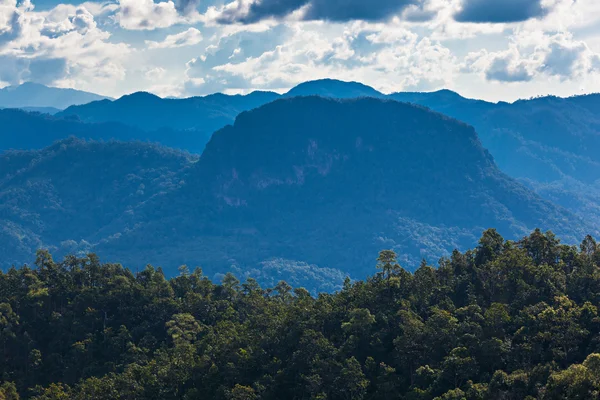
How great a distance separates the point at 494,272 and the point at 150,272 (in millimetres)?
48757

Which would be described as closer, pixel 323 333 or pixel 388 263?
pixel 323 333

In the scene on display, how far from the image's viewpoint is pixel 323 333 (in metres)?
83.9

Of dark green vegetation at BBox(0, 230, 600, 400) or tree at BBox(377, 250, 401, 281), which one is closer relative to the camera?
dark green vegetation at BBox(0, 230, 600, 400)

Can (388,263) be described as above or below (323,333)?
above

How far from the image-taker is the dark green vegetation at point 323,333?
221 feet

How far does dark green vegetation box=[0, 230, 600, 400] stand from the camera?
67.3 meters

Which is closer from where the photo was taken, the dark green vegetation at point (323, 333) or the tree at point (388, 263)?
the dark green vegetation at point (323, 333)

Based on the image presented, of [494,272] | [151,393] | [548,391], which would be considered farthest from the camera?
[494,272]

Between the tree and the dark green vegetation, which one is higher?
the tree

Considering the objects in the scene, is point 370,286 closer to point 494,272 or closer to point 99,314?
point 494,272

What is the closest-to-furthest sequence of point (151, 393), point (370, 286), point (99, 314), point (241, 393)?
point (241, 393) < point (151, 393) < point (370, 286) < point (99, 314)

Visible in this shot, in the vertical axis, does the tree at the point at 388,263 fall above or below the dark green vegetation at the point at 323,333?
above

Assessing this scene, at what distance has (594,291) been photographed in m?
76.9

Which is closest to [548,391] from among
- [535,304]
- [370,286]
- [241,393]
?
[535,304]
